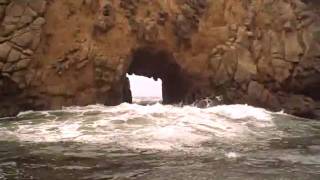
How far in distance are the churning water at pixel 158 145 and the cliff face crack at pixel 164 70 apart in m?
4.40

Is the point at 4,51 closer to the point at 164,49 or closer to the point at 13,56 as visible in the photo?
the point at 13,56

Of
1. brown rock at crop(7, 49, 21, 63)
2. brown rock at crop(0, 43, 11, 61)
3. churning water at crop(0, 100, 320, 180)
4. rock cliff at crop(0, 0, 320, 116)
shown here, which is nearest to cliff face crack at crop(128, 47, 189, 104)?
rock cliff at crop(0, 0, 320, 116)

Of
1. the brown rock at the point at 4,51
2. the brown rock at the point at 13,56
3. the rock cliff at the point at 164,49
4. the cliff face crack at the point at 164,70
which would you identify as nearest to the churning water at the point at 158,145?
the rock cliff at the point at 164,49

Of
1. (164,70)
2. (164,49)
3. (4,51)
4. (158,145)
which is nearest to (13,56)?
(4,51)

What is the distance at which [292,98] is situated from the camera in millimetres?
21094

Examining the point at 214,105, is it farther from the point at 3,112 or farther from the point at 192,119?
the point at 3,112

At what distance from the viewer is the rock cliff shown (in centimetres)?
1919

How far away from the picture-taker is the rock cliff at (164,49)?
1919 centimetres

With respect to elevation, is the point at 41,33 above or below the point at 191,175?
above

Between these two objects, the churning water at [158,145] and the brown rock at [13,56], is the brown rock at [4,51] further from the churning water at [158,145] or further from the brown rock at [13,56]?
the churning water at [158,145]

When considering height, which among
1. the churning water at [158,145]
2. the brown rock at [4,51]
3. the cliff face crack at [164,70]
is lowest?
the churning water at [158,145]

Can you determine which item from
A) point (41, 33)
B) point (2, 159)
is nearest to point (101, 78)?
point (41, 33)

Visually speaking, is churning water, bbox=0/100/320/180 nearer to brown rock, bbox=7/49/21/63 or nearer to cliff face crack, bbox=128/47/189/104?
brown rock, bbox=7/49/21/63

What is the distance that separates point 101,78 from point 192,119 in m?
5.71
